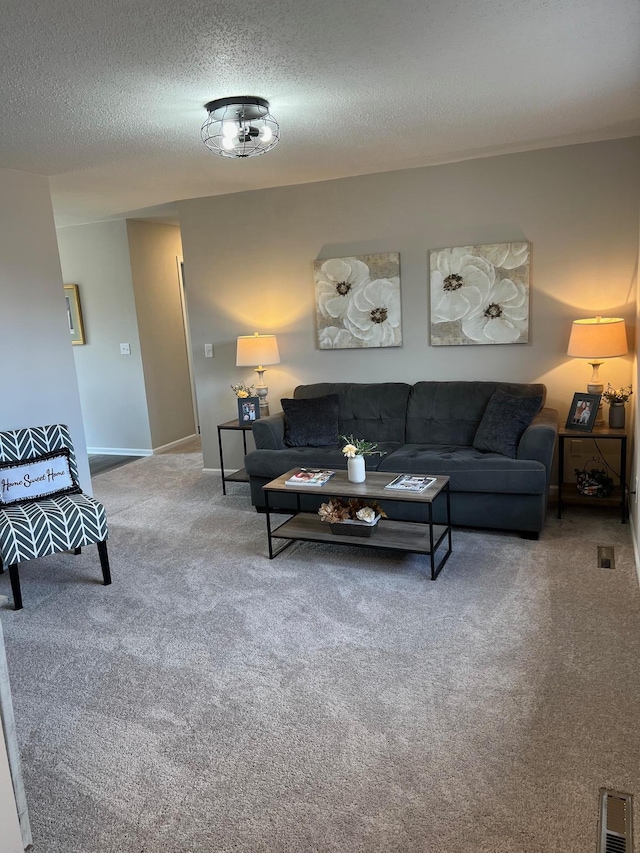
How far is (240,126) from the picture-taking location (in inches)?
123

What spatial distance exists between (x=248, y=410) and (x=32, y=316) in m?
1.74

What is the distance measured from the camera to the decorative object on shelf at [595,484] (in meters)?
4.01

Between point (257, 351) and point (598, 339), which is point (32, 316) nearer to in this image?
point (257, 351)

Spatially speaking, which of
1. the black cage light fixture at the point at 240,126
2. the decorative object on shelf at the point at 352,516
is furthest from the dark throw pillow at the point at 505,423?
the black cage light fixture at the point at 240,126

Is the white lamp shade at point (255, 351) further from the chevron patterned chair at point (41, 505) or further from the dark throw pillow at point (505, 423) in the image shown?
the dark throw pillow at point (505, 423)

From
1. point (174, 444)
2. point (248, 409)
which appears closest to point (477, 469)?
point (248, 409)

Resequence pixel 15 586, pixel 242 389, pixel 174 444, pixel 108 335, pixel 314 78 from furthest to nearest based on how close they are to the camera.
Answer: pixel 174 444 → pixel 108 335 → pixel 242 389 → pixel 15 586 → pixel 314 78

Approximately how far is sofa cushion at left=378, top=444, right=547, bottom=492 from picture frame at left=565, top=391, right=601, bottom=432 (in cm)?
56

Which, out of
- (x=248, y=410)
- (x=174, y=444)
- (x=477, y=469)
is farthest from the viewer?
(x=174, y=444)

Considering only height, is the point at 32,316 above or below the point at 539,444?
above

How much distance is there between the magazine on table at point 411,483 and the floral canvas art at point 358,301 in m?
1.60

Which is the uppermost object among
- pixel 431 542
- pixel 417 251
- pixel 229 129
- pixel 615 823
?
pixel 229 129

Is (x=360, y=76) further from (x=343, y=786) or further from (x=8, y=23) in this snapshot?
(x=343, y=786)

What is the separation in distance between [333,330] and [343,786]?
3.67 metres
